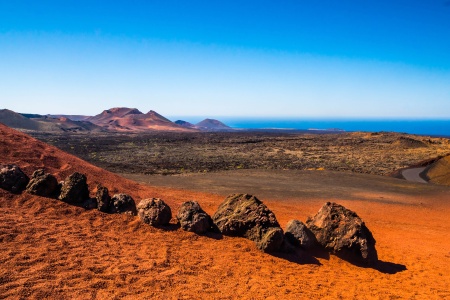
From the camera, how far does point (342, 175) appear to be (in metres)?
27.5

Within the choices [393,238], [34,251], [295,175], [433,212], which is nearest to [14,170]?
[34,251]

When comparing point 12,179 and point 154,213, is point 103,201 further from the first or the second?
point 12,179

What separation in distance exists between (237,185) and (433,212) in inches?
446

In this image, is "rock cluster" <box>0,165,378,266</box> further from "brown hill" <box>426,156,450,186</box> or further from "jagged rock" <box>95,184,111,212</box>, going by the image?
"brown hill" <box>426,156,450,186</box>

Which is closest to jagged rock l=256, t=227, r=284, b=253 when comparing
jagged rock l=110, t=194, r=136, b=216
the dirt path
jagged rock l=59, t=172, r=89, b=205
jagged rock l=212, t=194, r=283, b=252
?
jagged rock l=212, t=194, r=283, b=252

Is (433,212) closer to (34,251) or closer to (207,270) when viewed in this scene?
(207,270)

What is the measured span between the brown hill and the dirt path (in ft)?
2.62

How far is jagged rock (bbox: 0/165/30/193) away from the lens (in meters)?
10.5

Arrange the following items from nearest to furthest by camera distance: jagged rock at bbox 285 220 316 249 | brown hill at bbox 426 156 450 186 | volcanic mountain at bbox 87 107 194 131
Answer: jagged rock at bbox 285 220 316 249 → brown hill at bbox 426 156 450 186 → volcanic mountain at bbox 87 107 194 131

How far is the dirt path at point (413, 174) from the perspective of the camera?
28.7m

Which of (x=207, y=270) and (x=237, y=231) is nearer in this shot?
(x=207, y=270)

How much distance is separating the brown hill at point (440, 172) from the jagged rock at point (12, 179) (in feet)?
93.7

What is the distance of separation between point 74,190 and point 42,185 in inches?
39.6

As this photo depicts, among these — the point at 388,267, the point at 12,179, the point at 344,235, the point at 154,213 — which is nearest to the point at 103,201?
the point at 154,213
